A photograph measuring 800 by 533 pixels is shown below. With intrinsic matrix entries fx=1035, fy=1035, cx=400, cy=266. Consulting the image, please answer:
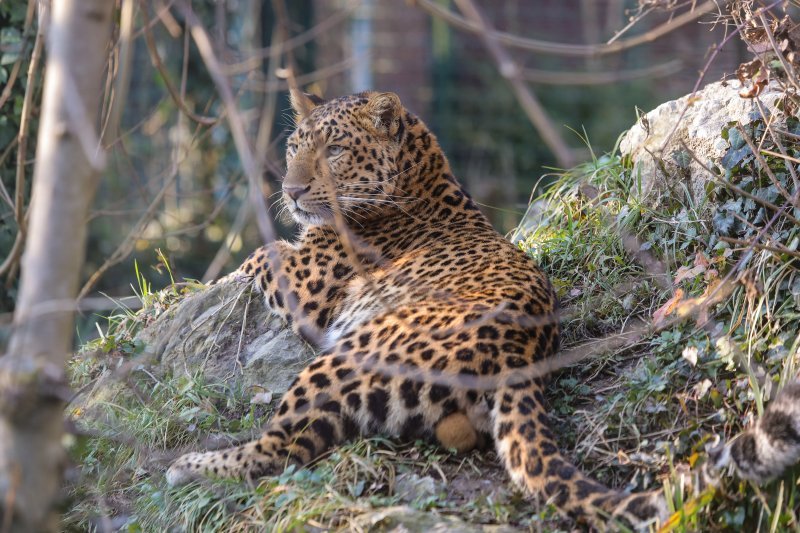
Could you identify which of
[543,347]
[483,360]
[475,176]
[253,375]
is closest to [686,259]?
[543,347]

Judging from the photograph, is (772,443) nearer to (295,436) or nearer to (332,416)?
(332,416)

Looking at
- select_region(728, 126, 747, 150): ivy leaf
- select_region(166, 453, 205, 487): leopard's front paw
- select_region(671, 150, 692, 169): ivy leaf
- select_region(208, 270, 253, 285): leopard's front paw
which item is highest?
select_region(728, 126, 747, 150): ivy leaf

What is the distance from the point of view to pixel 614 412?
14.7 feet

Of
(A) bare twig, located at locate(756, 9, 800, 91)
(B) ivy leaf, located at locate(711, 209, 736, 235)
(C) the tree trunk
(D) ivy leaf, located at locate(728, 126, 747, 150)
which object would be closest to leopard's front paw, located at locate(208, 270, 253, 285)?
(B) ivy leaf, located at locate(711, 209, 736, 235)

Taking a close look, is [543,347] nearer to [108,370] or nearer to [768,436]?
[768,436]

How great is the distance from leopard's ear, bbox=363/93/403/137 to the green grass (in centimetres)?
129

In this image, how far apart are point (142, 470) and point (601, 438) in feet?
6.99

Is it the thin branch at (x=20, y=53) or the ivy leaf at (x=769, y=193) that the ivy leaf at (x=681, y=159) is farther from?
the thin branch at (x=20, y=53)

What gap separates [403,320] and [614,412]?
3.26ft

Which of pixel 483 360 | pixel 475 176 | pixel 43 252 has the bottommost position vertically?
pixel 475 176

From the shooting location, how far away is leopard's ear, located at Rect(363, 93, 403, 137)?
5.80m

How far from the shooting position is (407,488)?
166 inches

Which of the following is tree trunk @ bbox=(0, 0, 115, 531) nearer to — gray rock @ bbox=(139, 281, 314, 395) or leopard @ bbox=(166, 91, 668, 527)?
leopard @ bbox=(166, 91, 668, 527)

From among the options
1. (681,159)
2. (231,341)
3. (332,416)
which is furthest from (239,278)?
(681,159)
